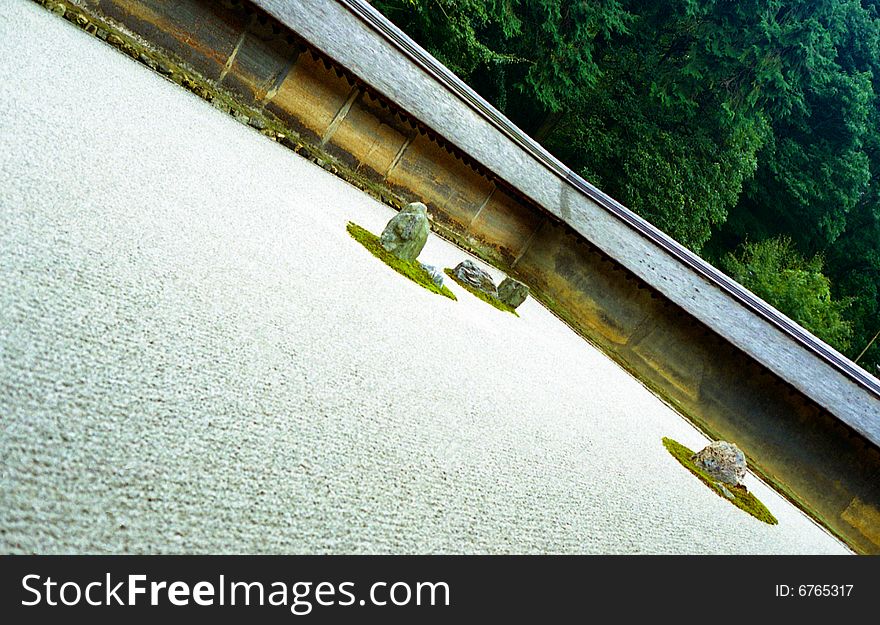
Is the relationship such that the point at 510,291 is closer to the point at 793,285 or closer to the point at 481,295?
the point at 481,295

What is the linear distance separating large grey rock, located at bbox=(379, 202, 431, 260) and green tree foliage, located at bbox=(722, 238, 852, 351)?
17.3 m

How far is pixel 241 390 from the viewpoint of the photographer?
7.32 ft

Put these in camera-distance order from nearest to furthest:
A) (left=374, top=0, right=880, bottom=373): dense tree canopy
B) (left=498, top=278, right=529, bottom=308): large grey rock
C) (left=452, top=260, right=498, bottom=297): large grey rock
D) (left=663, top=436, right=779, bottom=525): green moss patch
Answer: (left=663, top=436, right=779, bottom=525): green moss patch
(left=452, top=260, right=498, bottom=297): large grey rock
(left=498, top=278, right=529, bottom=308): large grey rock
(left=374, top=0, right=880, bottom=373): dense tree canopy

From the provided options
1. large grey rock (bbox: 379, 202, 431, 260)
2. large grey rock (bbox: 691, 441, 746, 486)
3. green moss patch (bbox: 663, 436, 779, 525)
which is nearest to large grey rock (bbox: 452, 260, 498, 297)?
large grey rock (bbox: 379, 202, 431, 260)

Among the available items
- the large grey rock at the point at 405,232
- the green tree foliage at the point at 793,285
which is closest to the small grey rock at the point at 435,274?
the large grey rock at the point at 405,232

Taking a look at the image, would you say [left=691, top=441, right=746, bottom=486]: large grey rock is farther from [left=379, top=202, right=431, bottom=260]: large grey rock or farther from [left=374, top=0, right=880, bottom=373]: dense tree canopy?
[left=374, top=0, right=880, bottom=373]: dense tree canopy

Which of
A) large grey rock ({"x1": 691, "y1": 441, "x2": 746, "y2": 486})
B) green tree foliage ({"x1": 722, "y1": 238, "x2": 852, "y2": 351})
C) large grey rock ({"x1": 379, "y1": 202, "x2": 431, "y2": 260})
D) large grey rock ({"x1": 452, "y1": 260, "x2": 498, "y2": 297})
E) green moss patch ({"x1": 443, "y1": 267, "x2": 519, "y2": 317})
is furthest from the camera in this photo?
green tree foliage ({"x1": 722, "y1": 238, "x2": 852, "y2": 351})

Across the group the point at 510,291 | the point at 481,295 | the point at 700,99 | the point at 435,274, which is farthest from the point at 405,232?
the point at 700,99

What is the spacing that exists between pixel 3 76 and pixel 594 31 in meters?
18.6

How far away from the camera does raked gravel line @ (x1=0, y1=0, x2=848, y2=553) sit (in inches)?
62.4

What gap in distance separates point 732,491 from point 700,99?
18.0m

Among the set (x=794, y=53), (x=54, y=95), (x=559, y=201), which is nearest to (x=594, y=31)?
(x=794, y=53)

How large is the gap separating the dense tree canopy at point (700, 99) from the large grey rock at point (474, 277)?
35.2 feet

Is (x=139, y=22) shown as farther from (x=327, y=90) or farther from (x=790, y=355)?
(x=790, y=355)
